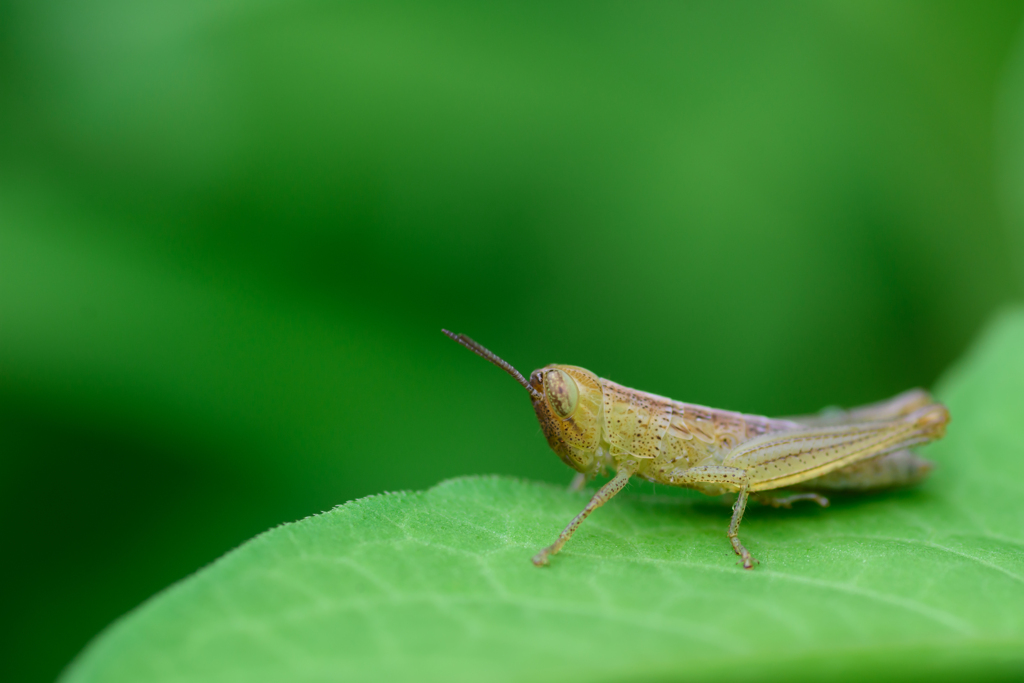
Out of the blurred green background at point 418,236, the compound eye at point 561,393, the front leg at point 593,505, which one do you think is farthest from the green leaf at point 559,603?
the blurred green background at point 418,236

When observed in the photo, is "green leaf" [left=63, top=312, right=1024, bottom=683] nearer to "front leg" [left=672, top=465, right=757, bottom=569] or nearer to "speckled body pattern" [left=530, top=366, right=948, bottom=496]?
"front leg" [left=672, top=465, right=757, bottom=569]

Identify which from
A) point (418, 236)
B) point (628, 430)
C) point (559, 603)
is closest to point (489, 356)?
point (628, 430)

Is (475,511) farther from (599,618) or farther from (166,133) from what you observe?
(166,133)

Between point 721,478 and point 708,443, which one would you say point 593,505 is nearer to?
point 721,478

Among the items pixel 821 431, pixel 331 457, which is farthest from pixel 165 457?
pixel 821 431

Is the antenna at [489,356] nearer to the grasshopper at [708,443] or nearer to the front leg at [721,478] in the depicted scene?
the grasshopper at [708,443]

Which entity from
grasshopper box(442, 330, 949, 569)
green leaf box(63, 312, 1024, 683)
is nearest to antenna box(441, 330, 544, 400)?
grasshopper box(442, 330, 949, 569)
